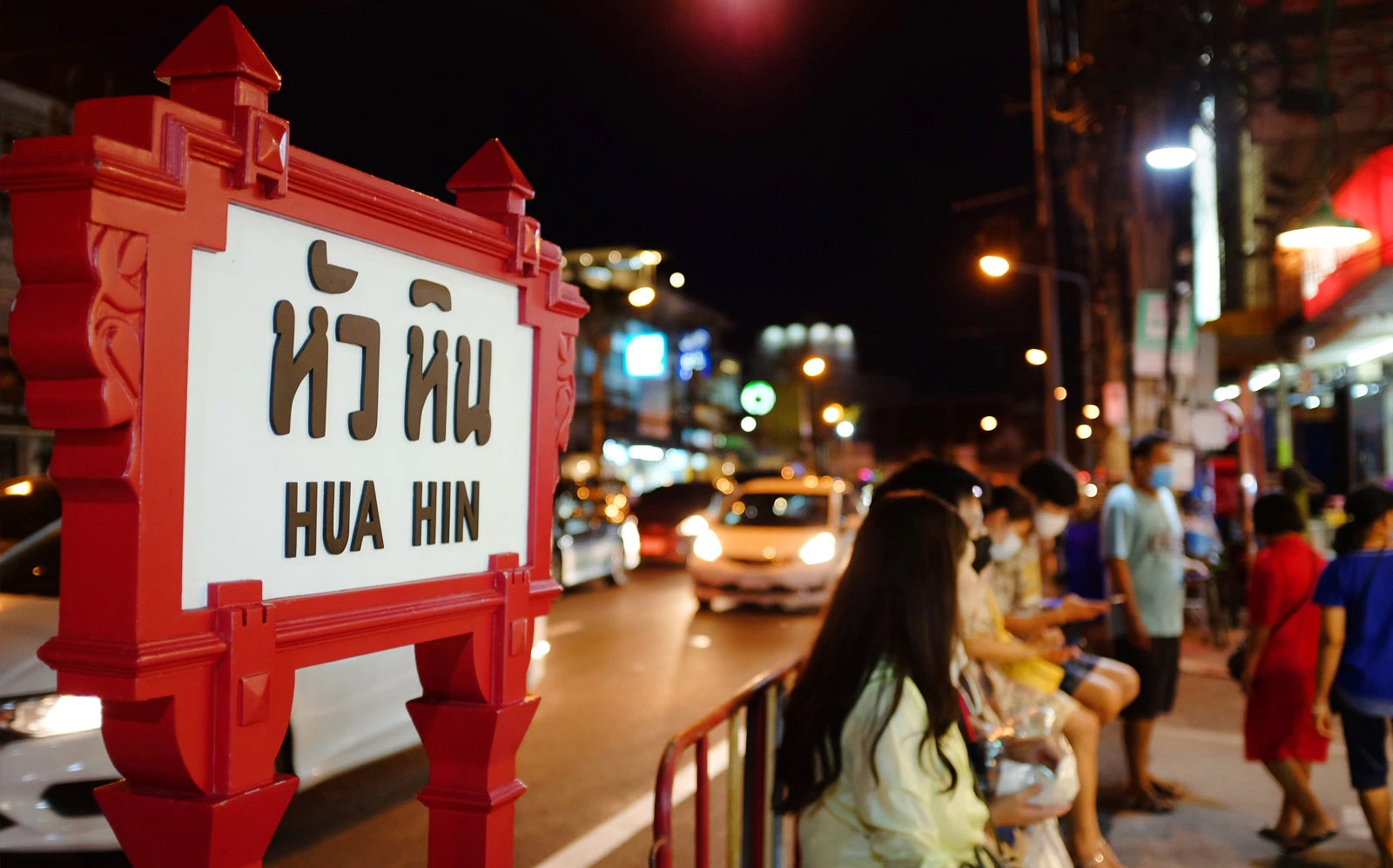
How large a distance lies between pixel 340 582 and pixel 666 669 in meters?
8.47

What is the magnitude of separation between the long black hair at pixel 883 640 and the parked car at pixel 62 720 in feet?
6.28

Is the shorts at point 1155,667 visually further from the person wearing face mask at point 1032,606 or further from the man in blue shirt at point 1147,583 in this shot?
the person wearing face mask at point 1032,606

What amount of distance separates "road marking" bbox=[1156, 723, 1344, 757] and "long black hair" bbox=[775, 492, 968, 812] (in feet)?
19.7

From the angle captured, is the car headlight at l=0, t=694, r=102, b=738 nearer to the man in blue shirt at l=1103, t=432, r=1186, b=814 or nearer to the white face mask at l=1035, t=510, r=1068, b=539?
the white face mask at l=1035, t=510, r=1068, b=539

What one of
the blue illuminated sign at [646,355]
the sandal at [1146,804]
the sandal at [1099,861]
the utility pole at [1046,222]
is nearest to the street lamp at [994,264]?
the utility pole at [1046,222]

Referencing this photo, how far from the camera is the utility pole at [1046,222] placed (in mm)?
18875

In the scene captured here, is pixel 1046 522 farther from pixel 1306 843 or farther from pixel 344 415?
pixel 344 415

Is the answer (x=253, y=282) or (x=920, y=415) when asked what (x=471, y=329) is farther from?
(x=920, y=415)

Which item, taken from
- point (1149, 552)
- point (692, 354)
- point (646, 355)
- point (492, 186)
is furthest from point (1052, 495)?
point (692, 354)

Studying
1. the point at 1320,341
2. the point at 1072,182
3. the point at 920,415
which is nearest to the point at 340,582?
the point at 1320,341

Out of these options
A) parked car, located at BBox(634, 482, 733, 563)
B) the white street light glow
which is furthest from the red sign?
parked car, located at BBox(634, 482, 733, 563)

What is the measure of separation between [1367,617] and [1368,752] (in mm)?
633

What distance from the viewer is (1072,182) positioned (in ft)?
59.6

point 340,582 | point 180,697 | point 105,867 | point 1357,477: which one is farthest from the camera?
point 1357,477
